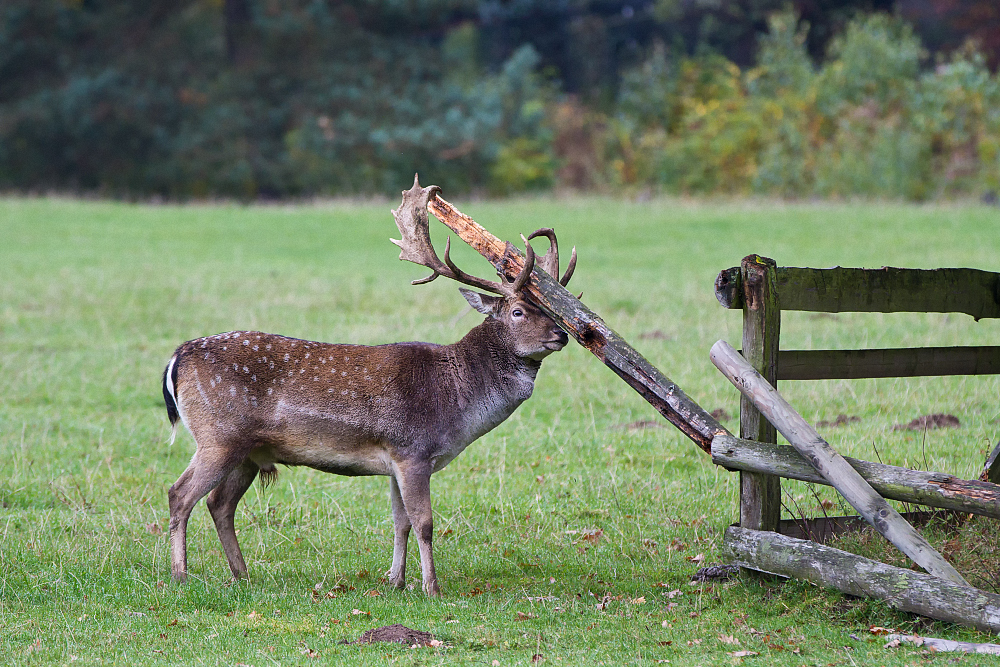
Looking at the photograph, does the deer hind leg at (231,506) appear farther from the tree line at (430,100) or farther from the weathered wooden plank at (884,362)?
the tree line at (430,100)

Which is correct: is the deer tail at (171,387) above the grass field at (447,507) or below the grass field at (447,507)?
above

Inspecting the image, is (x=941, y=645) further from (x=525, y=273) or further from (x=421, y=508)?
(x=525, y=273)

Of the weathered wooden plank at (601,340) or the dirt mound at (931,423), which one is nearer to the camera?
the weathered wooden plank at (601,340)

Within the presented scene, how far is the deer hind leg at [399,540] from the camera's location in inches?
264

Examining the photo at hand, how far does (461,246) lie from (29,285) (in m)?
9.95

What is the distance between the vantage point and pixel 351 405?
6.56 metres

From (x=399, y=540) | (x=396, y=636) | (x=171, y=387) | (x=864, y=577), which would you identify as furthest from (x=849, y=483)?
(x=171, y=387)

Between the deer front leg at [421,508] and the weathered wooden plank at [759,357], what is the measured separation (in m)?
1.77

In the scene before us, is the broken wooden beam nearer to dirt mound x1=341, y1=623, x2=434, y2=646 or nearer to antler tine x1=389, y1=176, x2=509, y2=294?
dirt mound x1=341, y1=623, x2=434, y2=646

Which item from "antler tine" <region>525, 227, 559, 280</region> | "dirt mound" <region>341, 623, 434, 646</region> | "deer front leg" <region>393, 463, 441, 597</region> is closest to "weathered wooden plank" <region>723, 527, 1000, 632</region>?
"deer front leg" <region>393, 463, 441, 597</region>

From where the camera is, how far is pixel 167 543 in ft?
24.3

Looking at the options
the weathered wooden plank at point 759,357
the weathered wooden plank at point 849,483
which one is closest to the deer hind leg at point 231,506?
the weathered wooden plank at point 759,357

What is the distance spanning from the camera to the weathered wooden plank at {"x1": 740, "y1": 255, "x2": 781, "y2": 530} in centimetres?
606

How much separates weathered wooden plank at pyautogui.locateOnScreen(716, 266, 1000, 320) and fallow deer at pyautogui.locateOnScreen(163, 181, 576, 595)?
1311 mm
